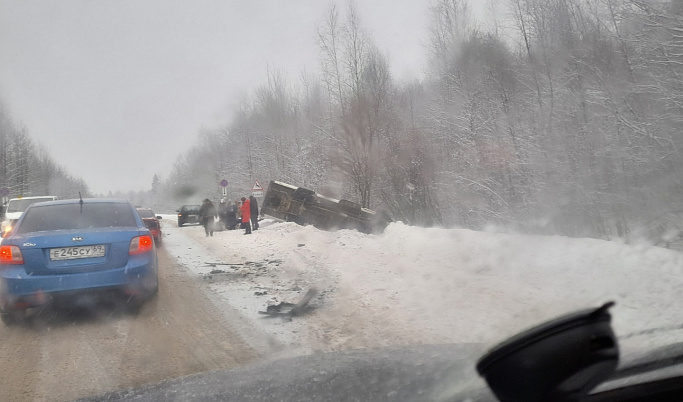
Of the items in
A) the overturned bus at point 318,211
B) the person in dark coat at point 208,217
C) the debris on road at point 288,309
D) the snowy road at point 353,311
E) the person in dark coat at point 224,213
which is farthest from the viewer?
the person in dark coat at point 224,213

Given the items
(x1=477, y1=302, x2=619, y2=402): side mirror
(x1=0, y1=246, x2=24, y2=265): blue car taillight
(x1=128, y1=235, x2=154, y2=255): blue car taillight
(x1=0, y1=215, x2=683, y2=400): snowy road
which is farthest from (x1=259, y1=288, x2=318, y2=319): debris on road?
(x1=477, y1=302, x2=619, y2=402): side mirror

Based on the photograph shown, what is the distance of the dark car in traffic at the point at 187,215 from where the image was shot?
3238cm

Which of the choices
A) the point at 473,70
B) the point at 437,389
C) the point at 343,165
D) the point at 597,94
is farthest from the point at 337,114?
the point at 437,389

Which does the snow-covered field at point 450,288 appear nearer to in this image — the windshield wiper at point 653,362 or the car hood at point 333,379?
the windshield wiper at point 653,362

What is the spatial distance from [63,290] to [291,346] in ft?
8.62

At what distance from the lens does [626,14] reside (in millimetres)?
12445

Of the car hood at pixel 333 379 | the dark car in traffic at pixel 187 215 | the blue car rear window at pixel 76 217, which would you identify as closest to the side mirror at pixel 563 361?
the car hood at pixel 333 379

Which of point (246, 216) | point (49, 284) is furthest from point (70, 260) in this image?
point (246, 216)

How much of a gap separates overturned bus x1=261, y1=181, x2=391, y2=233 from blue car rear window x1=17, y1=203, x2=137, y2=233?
429 inches

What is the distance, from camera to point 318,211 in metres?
18.1

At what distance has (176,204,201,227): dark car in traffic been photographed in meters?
32.4

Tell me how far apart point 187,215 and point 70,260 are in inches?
1133

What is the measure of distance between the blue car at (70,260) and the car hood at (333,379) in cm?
254

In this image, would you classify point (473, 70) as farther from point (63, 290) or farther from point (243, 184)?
point (243, 184)
